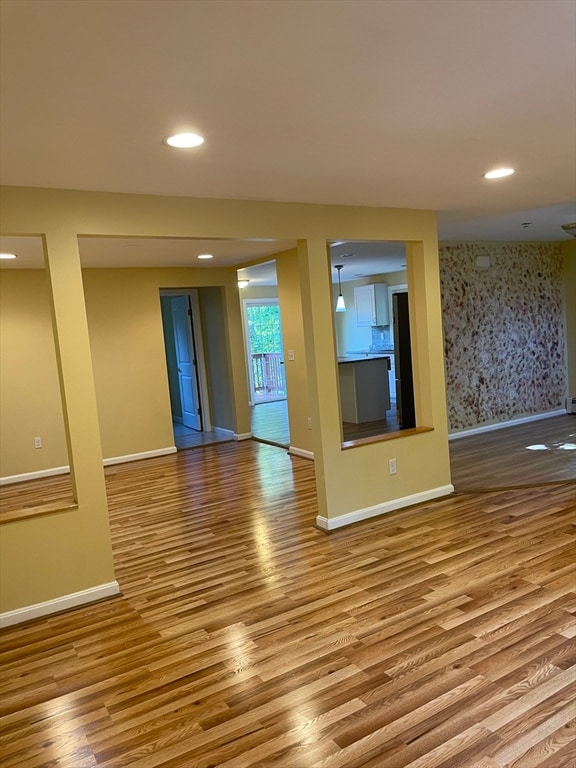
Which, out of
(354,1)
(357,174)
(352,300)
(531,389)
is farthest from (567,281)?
(354,1)

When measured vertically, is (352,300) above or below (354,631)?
above

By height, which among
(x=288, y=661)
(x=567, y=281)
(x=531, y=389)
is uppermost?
(x=567, y=281)

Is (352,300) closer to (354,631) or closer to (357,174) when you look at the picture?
(357,174)

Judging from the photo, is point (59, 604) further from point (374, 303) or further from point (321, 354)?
point (374, 303)

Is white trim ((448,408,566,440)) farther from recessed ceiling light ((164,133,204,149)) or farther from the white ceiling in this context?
recessed ceiling light ((164,133,204,149))

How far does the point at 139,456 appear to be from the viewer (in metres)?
7.03

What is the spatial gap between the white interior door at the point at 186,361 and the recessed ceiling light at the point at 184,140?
19.8 feet

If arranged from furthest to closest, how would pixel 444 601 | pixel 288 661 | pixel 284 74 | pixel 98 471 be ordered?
pixel 98 471
pixel 444 601
pixel 288 661
pixel 284 74

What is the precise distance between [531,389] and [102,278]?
5.90 m

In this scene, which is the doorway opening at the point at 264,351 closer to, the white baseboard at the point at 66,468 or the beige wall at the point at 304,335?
the white baseboard at the point at 66,468

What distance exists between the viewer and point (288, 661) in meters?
2.58

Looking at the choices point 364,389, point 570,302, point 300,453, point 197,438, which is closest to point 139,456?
point 197,438

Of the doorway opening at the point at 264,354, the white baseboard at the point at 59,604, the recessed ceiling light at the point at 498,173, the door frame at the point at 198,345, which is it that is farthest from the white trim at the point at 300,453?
the doorway opening at the point at 264,354

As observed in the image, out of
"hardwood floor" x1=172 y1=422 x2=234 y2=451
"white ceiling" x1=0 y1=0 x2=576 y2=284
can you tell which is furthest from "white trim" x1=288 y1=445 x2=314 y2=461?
"white ceiling" x1=0 y1=0 x2=576 y2=284
